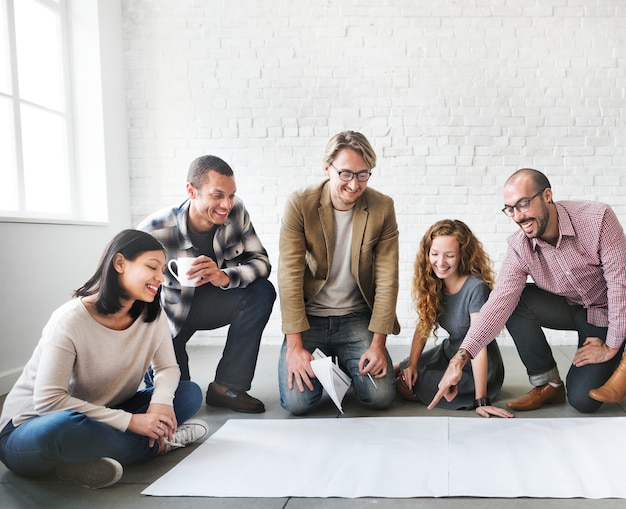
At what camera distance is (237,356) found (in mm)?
2939

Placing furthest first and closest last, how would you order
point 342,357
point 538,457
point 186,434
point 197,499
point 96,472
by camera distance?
1. point 342,357
2. point 186,434
3. point 538,457
4. point 96,472
5. point 197,499

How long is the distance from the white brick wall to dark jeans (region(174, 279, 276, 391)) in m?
1.74

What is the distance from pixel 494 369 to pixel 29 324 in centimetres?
244

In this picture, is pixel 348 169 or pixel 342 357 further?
pixel 342 357

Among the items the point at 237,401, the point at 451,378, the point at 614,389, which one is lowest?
the point at 237,401

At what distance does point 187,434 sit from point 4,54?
2636 mm

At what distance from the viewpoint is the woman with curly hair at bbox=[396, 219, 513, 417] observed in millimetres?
2822

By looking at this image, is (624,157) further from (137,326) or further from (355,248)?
(137,326)

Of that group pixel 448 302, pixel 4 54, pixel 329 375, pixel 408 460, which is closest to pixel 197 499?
pixel 408 460

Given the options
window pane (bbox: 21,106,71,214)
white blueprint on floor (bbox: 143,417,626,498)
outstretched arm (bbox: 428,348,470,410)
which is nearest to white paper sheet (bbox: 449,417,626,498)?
white blueprint on floor (bbox: 143,417,626,498)

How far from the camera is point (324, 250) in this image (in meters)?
2.84

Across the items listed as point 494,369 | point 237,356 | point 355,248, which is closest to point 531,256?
point 494,369

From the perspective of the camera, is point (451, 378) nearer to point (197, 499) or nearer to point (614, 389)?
point (614, 389)

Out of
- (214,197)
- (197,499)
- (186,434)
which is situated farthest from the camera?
(214,197)
